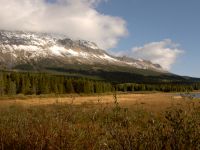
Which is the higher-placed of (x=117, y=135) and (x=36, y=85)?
(x=36, y=85)

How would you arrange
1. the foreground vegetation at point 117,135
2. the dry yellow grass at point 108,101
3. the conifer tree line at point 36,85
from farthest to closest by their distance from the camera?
the conifer tree line at point 36,85
the dry yellow grass at point 108,101
the foreground vegetation at point 117,135

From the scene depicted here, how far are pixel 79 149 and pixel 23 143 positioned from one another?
138 cm

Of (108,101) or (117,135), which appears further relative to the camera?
(108,101)

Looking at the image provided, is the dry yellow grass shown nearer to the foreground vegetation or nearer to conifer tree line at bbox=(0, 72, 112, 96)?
the foreground vegetation

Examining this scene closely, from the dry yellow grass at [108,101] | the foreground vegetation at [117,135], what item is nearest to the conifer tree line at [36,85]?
the dry yellow grass at [108,101]

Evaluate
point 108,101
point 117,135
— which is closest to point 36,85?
point 108,101

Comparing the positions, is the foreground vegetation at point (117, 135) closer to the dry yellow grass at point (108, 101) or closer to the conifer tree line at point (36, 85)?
the dry yellow grass at point (108, 101)

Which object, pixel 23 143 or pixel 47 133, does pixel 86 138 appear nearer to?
pixel 47 133

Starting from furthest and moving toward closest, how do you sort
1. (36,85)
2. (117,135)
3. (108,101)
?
(36,85)
(108,101)
(117,135)

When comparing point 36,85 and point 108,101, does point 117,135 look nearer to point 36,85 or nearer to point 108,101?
point 108,101

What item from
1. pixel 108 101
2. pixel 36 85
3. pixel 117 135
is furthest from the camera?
pixel 36 85

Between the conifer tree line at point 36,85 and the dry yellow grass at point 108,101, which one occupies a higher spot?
the conifer tree line at point 36,85

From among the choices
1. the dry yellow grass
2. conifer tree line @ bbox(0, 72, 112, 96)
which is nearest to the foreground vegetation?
the dry yellow grass

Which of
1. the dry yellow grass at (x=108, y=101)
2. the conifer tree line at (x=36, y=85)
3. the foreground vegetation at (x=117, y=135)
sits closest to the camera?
the foreground vegetation at (x=117, y=135)
